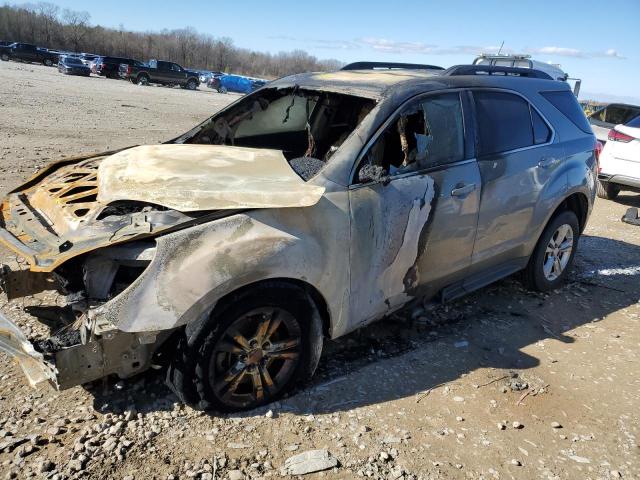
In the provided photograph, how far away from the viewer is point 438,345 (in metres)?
3.88

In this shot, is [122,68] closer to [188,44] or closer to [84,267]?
[84,267]

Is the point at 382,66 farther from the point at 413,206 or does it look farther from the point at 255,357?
the point at 255,357

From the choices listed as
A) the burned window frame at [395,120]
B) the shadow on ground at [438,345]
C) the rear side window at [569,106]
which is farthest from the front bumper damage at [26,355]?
the rear side window at [569,106]

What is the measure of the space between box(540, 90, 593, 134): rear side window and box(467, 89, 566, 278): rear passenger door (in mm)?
335

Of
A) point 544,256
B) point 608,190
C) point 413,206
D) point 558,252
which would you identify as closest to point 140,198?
point 413,206

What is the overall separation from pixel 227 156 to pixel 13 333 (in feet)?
5.27

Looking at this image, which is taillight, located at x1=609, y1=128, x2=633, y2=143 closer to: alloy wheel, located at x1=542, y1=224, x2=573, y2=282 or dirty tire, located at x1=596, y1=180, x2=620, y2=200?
dirty tire, located at x1=596, y1=180, x2=620, y2=200

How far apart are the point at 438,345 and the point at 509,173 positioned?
4.62 ft

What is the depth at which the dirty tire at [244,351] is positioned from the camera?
2631 mm

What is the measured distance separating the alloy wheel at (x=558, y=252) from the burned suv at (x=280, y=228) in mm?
609

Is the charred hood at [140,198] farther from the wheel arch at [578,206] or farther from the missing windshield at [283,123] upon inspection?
the wheel arch at [578,206]

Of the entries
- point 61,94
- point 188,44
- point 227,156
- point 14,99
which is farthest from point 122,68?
point 188,44

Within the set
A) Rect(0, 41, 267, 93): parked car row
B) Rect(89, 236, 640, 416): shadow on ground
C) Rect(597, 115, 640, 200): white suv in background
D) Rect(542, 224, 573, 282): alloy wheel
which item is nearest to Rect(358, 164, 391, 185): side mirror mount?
Rect(89, 236, 640, 416): shadow on ground

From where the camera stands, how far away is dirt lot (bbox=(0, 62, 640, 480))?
→ 2.60 metres
